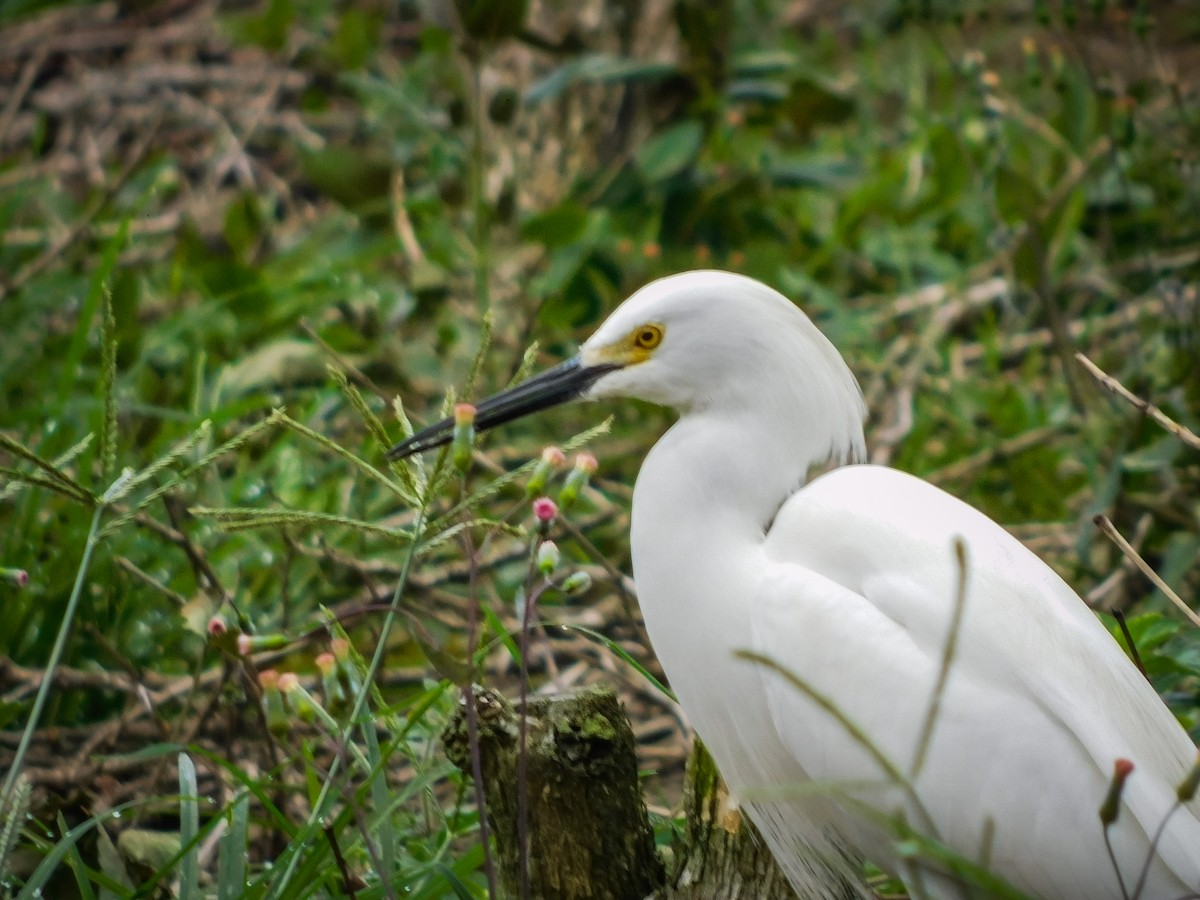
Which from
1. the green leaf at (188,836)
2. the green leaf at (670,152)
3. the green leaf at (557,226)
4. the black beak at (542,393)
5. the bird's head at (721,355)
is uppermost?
the bird's head at (721,355)

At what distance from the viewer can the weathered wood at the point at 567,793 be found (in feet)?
4.88

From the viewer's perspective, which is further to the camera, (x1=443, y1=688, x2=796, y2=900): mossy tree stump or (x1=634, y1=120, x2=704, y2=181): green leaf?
(x1=634, y1=120, x2=704, y2=181): green leaf

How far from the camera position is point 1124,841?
1.44 metres

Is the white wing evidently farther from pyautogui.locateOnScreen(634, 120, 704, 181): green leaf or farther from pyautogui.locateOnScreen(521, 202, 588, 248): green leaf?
pyautogui.locateOnScreen(634, 120, 704, 181): green leaf

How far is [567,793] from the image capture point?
1.50m

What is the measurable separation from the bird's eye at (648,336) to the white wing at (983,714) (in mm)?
325

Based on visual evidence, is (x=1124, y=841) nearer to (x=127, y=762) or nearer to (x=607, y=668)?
(x=607, y=668)

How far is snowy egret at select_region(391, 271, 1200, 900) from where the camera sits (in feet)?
4.77

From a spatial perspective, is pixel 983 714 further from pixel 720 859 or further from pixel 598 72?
pixel 598 72

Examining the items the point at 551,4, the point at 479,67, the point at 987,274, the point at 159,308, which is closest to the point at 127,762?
the point at 479,67

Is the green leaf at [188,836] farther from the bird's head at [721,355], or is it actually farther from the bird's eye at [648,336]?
the bird's eye at [648,336]

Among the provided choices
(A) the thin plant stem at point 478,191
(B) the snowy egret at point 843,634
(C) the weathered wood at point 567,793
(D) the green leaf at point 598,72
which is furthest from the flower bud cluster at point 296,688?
(D) the green leaf at point 598,72

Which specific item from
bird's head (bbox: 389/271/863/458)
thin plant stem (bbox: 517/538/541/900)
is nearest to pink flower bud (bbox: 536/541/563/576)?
thin plant stem (bbox: 517/538/541/900)

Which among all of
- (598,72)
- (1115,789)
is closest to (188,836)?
(1115,789)
